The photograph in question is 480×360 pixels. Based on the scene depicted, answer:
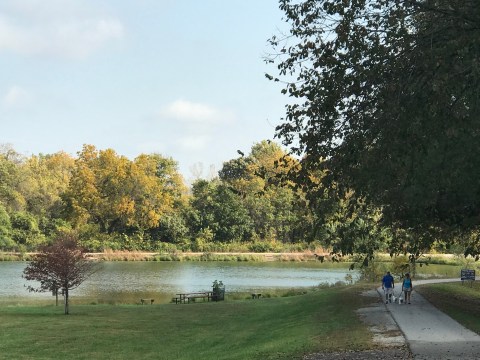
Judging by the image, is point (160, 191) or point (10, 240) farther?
point (160, 191)

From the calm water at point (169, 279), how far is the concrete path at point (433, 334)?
17.6 metres

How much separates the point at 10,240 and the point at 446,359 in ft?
211

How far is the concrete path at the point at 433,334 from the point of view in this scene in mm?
12578

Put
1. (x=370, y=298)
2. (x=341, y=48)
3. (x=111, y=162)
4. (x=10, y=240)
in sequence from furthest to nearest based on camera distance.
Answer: (x=111, y=162), (x=10, y=240), (x=370, y=298), (x=341, y=48)

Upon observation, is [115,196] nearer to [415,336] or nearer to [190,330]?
[190,330]

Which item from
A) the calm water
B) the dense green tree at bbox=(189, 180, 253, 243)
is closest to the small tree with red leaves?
the calm water

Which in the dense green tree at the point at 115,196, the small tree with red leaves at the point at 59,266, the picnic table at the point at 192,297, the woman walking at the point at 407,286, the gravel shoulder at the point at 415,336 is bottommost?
the picnic table at the point at 192,297

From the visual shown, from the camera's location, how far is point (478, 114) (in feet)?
33.4

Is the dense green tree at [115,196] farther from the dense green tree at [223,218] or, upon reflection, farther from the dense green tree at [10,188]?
the dense green tree at [10,188]

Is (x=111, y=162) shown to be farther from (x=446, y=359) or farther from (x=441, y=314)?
(x=446, y=359)

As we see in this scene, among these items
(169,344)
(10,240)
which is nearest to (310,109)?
(169,344)

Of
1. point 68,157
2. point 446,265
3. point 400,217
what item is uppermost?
point 68,157

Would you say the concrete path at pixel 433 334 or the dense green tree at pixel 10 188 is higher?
the dense green tree at pixel 10 188

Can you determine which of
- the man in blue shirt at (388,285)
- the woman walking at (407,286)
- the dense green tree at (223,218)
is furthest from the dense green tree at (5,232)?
the woman walking at (407,286)
